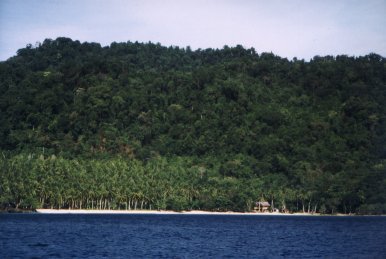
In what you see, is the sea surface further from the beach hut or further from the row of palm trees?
the beach hut

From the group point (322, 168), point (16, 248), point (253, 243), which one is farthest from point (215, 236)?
point (322, 168)

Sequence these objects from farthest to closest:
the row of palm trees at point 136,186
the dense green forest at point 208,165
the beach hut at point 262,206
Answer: the beach hut at point 262,206 < the dense green forest at point 208,165 < the row of palm trees at point 136,186

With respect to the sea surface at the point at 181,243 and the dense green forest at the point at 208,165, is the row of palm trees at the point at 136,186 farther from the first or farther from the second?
the sea surface at the point at 181,243

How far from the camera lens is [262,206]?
173000mm

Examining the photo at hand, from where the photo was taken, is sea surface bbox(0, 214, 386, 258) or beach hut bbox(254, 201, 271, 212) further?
beach hut bbox(254, 201, 271, 212)

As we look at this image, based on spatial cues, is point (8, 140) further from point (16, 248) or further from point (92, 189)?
point (16, 248)

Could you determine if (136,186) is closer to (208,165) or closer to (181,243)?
(208,165)

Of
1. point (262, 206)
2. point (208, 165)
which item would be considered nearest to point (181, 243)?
point (262, 206)

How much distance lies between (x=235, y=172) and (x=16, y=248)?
11514cm

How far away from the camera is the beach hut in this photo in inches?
6796

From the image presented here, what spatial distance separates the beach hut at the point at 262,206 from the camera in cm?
17262

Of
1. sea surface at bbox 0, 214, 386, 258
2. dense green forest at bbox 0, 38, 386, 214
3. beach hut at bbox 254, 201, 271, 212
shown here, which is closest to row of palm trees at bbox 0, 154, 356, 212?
dense green forest at bbox 0, 38, 386, 214

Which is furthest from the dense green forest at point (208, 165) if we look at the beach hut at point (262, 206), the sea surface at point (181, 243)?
the sea surface at point (181, 243)

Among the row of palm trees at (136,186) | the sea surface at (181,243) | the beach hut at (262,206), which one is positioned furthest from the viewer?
the beach hut at (262,206)
